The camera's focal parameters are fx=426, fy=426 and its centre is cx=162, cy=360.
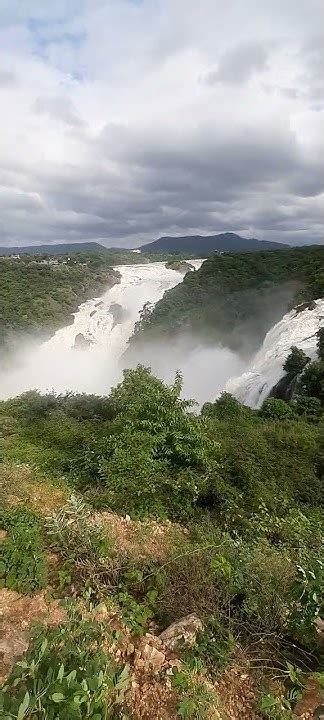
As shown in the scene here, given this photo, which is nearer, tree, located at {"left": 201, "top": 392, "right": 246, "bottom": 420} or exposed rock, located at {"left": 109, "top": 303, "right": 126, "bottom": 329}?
tree, located at {"left": 201, "top": 392, "right": 246, "bottom": 420}

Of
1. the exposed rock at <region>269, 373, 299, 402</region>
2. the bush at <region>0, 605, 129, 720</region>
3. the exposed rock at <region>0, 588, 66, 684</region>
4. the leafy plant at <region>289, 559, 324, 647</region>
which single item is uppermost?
the bush at <region>0, 605, 129, 720</region>

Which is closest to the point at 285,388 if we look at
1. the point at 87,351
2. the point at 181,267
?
the point at 87,351

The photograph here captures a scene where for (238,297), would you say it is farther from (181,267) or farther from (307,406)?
(181,267)

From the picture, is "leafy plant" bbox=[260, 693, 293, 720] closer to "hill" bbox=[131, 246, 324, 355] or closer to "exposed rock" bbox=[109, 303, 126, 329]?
"hill" bbox=[131, 246, 324, 355]

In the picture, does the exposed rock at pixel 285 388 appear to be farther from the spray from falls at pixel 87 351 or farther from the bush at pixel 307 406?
the spray from falls at pixel 87 351

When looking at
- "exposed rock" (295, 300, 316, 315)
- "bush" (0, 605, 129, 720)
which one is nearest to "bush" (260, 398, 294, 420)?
"bush" (0, 605, 129, 720)

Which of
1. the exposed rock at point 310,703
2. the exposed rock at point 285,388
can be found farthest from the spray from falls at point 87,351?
the exposed rock at point 310,703

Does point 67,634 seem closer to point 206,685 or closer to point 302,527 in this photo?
point 206,685

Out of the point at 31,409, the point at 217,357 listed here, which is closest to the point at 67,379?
the point at 217,357
